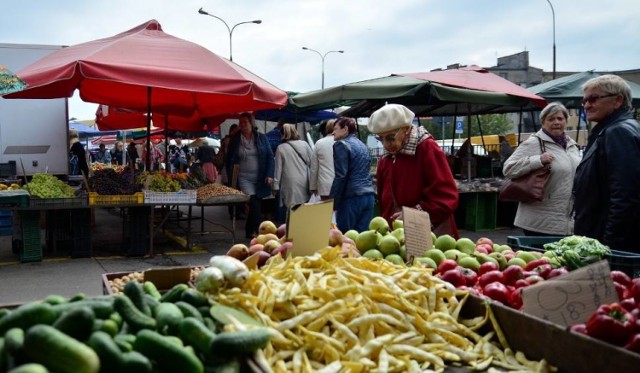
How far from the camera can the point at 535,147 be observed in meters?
5.39

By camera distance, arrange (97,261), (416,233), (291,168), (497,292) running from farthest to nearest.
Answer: (291,168), (97,261), (416,233), (497,292)

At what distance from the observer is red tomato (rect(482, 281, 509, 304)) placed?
265 centimetres

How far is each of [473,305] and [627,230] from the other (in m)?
2.12

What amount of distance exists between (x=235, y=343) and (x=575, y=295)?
136 cm

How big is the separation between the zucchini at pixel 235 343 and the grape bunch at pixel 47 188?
6.44m

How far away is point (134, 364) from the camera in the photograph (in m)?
1.79

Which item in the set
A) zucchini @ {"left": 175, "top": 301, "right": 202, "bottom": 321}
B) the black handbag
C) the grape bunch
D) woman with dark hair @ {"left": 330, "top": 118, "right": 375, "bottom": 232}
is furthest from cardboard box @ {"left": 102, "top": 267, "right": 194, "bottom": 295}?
the grape bunch

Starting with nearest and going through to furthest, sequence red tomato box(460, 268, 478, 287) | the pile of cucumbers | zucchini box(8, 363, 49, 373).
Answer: zucchini box(8, 363, 49, 373) → the pile of cucumbers → red tomato box(460, 268, 478, 287)

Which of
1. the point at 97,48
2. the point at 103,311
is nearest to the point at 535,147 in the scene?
the point at 103,311

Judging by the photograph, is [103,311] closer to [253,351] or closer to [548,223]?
[253,351]

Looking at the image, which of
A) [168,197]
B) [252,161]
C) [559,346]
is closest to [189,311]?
[559,346]

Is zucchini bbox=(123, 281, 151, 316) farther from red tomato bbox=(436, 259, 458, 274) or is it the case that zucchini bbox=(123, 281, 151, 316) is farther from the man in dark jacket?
the man in dark jacket

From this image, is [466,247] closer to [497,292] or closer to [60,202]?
[497,292]

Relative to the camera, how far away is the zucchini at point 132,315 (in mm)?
2055
